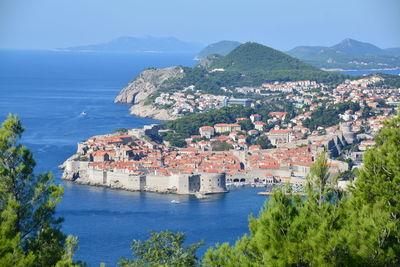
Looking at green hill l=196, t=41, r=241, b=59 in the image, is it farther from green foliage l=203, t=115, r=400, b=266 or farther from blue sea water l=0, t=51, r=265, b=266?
green foliage l=203, t=115, r=400, b=266

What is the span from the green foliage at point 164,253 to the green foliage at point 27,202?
1.40 metres

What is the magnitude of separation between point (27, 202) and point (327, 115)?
27215 millimetres

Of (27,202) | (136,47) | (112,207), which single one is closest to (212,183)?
(112,207)

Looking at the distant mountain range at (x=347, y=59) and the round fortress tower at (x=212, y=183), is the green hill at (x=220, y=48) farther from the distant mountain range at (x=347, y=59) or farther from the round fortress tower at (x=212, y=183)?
the round fortress tower at (x=212, y=183)

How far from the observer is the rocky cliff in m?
39.2

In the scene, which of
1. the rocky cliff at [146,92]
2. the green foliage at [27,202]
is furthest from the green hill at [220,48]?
the green foliage at [27,202]

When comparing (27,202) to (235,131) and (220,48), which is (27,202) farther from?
(220,48)

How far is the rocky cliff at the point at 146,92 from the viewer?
129 ft

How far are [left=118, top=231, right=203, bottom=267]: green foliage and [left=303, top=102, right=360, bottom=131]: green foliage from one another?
23.0m

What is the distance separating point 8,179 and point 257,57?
5436 cm

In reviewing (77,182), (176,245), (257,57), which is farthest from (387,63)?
(176,245)

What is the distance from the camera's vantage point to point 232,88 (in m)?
47.0

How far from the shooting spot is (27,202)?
6191mm

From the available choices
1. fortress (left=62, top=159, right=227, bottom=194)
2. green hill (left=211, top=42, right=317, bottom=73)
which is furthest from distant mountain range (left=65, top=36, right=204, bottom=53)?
fortress (left=62, top=159, right=227, bottom=194)
